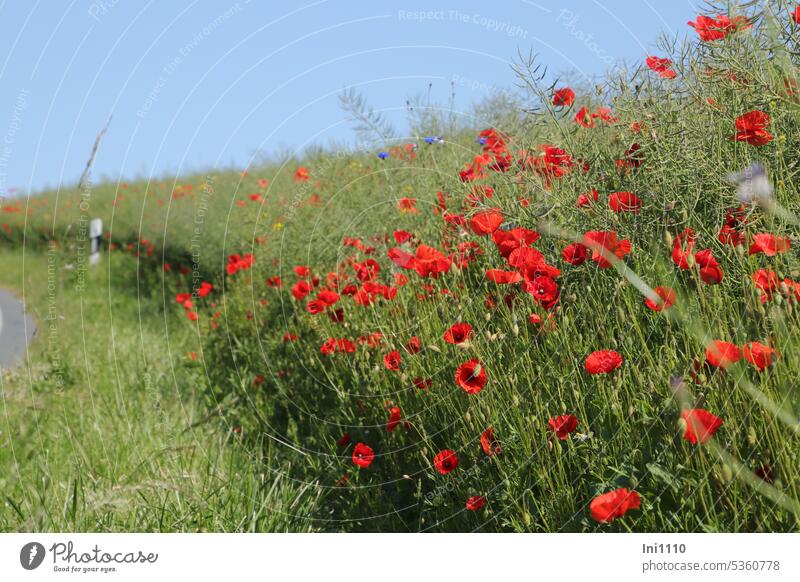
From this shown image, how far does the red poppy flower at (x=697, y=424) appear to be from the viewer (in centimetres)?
148

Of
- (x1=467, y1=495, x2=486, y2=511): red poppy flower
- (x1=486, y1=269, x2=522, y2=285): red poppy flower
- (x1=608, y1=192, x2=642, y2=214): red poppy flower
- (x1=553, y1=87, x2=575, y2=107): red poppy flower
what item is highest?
(x1=553, y1=87, x2=575, y2=107): red poppy flower

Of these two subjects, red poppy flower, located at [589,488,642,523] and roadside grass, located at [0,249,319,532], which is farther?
roadside grass, located at [0,249,319,532]

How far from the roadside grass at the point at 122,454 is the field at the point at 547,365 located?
17mm

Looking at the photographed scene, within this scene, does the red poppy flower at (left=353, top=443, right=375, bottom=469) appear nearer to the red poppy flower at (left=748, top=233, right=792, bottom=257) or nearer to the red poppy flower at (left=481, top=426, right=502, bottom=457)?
the red poppy flower at (left=481, top=426, right=502, bottom=457)

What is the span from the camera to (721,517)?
173 cm

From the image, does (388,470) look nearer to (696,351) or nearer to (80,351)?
(696,351)

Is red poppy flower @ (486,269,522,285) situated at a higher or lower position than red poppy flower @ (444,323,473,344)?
higher

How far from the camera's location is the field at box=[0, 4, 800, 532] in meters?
1.78

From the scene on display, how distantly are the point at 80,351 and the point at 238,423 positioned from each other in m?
1.82

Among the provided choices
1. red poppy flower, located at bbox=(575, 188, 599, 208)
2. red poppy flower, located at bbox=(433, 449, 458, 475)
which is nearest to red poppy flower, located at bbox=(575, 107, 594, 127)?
red poppy flower, located at bbox=(575, 188, 599, 208)

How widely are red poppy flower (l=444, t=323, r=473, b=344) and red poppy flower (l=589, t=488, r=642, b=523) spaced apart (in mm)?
613

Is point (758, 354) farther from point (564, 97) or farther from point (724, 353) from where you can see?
point (564, 97)

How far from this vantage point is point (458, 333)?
209cm

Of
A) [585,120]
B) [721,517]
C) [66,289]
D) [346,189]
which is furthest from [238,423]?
[66,289]
